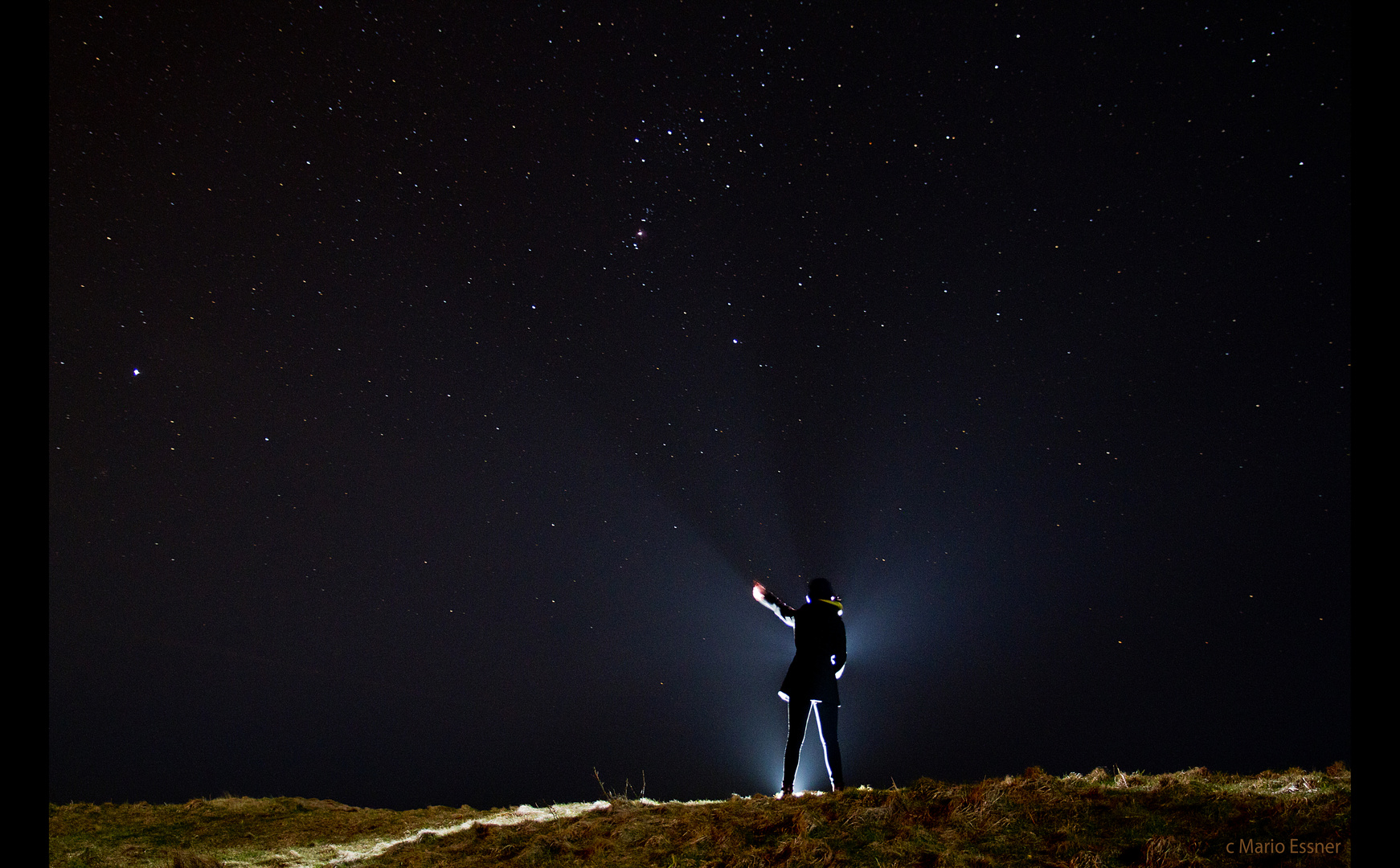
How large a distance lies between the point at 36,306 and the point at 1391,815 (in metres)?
3.54

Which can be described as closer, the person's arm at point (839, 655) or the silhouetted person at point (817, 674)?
the silhouetted person at point (817, 674)

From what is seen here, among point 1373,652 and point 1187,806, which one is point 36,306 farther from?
point 1187,806

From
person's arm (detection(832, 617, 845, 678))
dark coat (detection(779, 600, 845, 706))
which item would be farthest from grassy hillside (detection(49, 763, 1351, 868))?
person's arm (detection(832, 617, 845, 678))

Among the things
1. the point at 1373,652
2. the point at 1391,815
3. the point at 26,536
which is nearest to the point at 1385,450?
the point at 1373,652

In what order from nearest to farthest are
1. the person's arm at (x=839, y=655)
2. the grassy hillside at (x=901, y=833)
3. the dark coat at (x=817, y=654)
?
the grassy hillside at (x=901, y=833) → the dark coat at (x=817, y=654) → the person's arm at (x=839, y=655)

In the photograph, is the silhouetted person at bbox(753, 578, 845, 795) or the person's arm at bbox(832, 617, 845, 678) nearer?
the silhouetted person at bbox(753, 578, 845, 795)

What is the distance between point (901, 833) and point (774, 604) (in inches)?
163

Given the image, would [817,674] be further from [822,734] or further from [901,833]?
[901,833]

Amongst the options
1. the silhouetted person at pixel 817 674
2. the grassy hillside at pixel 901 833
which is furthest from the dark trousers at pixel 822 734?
the grassy hillside at pixel 901 833

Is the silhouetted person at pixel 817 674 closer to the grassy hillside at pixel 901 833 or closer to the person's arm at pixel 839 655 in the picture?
the person's arm at pixel 839 655

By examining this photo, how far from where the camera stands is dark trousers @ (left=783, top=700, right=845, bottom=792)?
7547 mm

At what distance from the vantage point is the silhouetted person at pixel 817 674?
25.0ft

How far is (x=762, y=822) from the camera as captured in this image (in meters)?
5.24

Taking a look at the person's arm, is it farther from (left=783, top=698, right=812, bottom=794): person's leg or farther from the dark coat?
(left=783, top=698, right=812, bottom=794): person's leg
